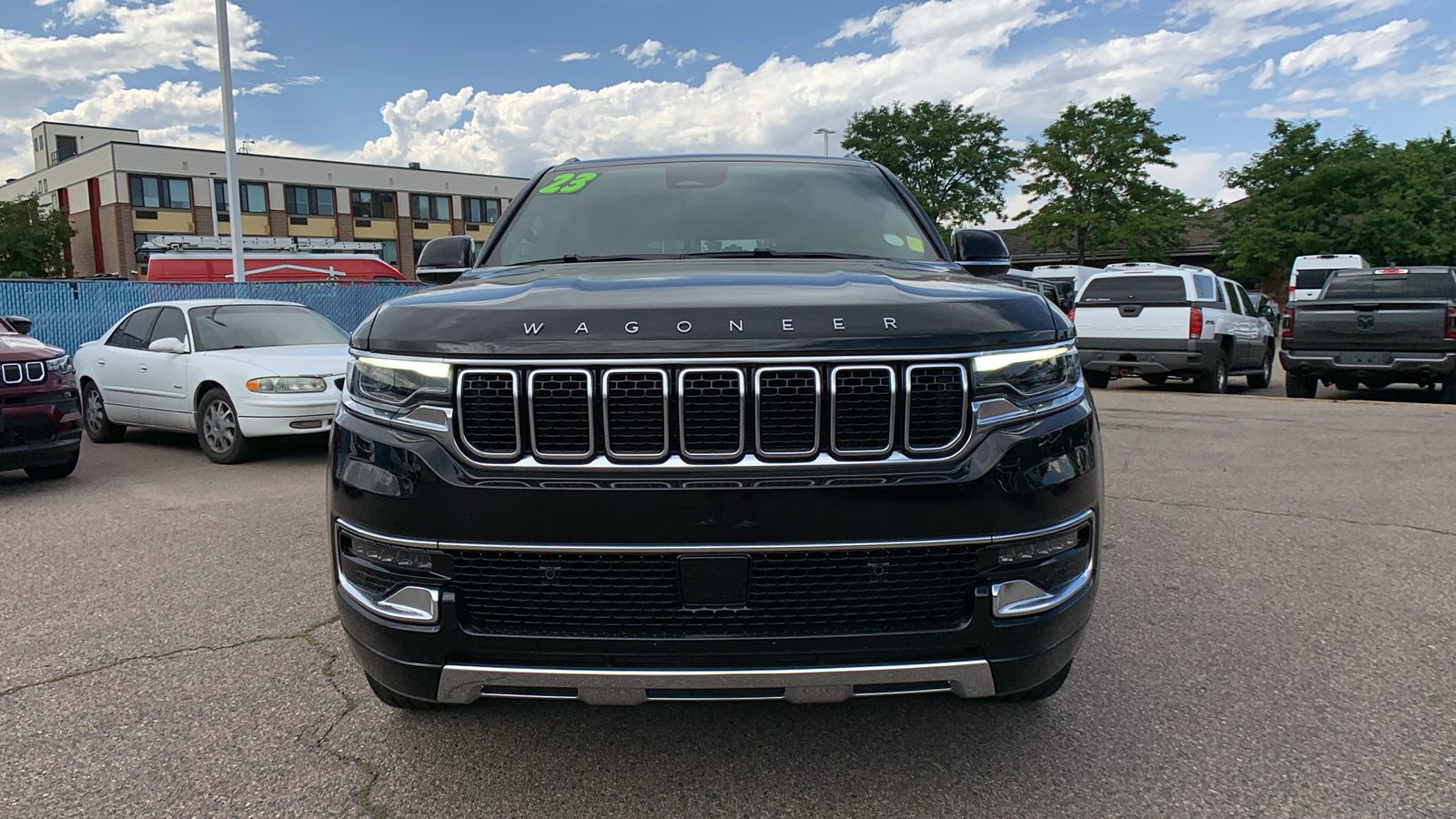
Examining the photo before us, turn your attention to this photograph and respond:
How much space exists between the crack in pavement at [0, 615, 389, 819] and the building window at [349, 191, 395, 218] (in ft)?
207

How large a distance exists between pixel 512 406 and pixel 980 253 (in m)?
2.04

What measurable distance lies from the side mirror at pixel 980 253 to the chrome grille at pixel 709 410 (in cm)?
143

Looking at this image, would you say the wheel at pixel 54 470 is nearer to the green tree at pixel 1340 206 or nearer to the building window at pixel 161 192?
the green tree at pixel 1340 206

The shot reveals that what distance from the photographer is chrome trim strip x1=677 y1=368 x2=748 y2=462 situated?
215 centimetres

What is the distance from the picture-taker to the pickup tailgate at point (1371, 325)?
38.5 ft

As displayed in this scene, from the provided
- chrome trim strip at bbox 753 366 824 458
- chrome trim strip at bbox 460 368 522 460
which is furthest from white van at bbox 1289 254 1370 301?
chrome trim strip at bbox 460 368 522 460

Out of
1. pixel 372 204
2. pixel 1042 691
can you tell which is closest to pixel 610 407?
pixel 1042 691

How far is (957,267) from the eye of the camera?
3.36 metres

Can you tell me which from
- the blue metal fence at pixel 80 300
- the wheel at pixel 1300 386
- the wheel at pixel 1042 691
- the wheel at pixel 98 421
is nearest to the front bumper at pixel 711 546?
the wheel at pixel 1042 691

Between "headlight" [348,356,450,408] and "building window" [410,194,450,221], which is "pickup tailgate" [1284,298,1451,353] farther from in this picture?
"building window" [410,194,450,221]

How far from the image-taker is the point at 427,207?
6456 centimetres

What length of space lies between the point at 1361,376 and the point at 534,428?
1341cm

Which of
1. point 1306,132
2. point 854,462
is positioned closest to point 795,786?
point 854,462

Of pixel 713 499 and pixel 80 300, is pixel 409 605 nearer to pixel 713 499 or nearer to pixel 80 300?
pixel 713 499
